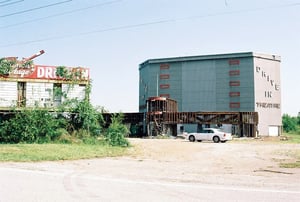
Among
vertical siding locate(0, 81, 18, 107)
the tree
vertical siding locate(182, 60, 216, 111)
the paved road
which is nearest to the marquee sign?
vertical siding locate(0, 81, 18, 107)

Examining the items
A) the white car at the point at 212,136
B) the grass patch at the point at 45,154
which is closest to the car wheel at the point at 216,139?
the white car at the point at 212,136

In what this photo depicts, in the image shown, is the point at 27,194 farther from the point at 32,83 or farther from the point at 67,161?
the point at 32,83

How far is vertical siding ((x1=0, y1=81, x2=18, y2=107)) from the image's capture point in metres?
32.4

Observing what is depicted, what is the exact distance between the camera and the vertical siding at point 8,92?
1277 inches

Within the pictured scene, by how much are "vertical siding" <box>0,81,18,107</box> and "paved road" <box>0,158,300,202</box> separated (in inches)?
901

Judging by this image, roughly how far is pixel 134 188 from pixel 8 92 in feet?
92.0

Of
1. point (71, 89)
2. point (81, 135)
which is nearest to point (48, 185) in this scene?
point (81, 135)

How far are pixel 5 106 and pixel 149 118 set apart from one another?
20.6 metres

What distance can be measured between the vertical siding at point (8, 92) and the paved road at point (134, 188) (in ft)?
75.1

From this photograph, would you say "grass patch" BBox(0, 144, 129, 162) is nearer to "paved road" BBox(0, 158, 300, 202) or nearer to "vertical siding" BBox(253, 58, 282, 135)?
"paved road" BBox(0, 158, 300, 202)

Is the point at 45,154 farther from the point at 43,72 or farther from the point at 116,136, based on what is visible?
the point at 43,72

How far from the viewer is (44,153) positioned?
17859 millimetres

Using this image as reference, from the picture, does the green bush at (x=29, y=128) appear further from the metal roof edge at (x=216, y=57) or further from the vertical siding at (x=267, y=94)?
the vertical siding at (x=267, y=94)

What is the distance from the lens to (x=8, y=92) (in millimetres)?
33000
